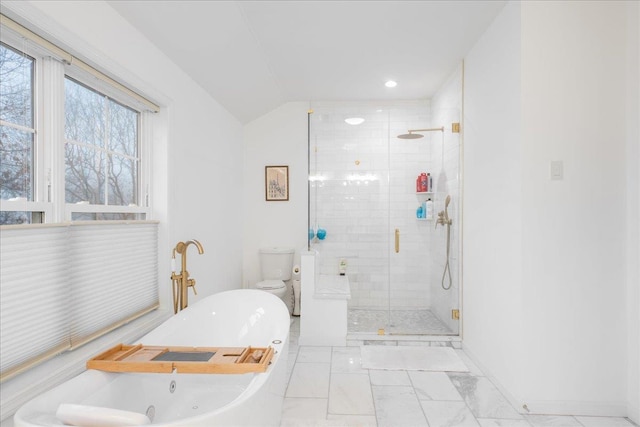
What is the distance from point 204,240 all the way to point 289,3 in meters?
2.02

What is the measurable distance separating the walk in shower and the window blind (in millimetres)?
1893

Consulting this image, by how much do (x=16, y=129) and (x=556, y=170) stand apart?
9.16ft

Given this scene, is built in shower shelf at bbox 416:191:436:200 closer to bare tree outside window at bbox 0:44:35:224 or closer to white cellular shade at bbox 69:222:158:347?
white cellular shade at bbox 69:222:158:347

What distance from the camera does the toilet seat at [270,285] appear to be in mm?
3822

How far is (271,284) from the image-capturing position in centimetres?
391

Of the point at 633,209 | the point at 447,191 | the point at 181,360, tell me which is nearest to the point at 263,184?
the point at 447,191

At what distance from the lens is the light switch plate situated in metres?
2.15

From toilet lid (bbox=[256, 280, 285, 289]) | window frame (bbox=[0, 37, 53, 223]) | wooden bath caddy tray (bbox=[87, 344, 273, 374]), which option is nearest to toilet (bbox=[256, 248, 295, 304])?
toilet lid (bbox=[256, 280, 285, 289])

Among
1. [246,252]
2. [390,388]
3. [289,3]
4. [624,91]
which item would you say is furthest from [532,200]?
[246,252]

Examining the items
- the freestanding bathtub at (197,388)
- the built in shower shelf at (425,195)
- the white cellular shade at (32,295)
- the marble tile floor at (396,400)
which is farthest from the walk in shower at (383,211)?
the white cellular shade at (32,295)

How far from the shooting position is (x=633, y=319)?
212 cm

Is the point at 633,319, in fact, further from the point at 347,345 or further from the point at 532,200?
the point at 347,345

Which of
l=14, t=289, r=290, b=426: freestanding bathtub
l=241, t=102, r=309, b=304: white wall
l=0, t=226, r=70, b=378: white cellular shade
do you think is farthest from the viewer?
l=241, t=102, r=309, b=304: white wall

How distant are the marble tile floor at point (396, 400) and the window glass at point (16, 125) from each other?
1.82m
